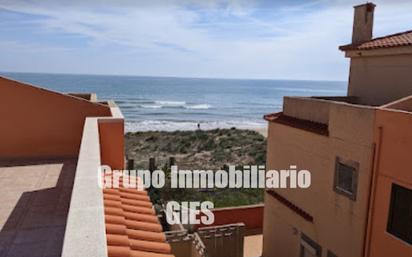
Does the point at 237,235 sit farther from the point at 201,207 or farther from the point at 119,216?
the point at 119,216

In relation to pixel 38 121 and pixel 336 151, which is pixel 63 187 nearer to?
pixel 38 121

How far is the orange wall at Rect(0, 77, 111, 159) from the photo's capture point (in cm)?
714

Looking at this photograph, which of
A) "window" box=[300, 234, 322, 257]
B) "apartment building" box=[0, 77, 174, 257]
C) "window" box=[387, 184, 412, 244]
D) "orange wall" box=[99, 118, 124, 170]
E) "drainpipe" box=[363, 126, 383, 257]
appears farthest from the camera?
"window" box=[300, 234, 322, 257]

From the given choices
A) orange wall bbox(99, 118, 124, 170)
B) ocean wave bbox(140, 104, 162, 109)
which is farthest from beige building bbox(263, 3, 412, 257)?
ocean wave bbox(140, 104, 162, 109)

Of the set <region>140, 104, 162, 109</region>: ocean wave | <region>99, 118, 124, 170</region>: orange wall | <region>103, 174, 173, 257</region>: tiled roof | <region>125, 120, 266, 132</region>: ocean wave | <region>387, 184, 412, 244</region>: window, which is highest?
<region>99, 118, 124, 170</region>: orange wall

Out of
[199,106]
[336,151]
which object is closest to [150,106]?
[199,106]

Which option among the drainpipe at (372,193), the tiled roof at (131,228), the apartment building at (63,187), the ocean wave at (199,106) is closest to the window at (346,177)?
the drainpipe at (372,193)

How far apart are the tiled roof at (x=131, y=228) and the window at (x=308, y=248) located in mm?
7244

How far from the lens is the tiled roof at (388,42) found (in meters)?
11.3

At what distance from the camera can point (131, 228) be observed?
153 inches

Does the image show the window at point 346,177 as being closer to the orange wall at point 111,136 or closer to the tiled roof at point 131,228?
the orange wall at point 111,136

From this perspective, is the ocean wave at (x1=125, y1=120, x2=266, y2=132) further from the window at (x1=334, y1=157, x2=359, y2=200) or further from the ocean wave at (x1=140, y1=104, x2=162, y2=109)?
the window at (x1=334, y1=157, x2=359, y2=200)

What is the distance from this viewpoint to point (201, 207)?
18.8 meters

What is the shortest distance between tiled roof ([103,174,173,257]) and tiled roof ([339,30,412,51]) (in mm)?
9478
